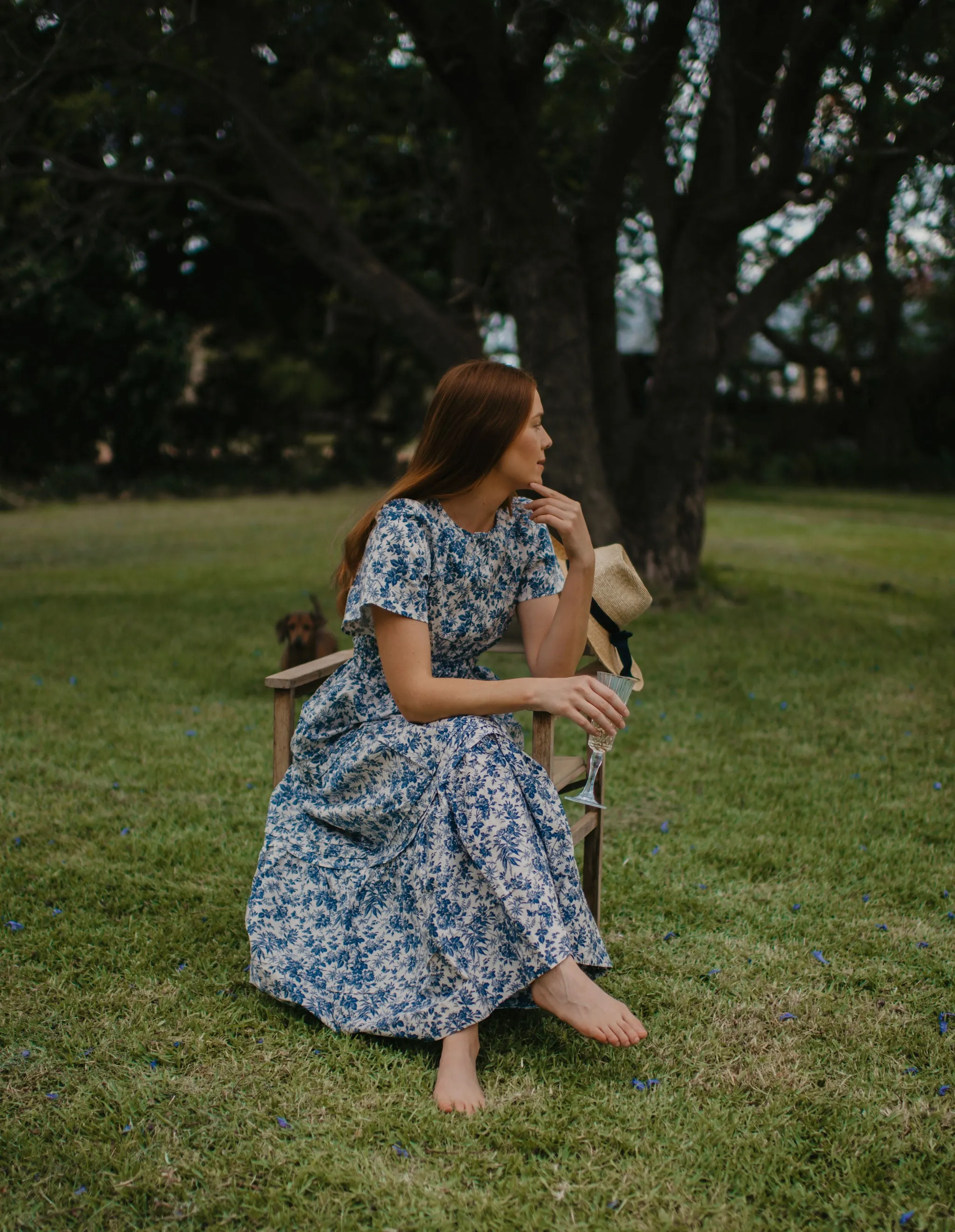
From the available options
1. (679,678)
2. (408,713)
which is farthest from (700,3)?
(408,713)

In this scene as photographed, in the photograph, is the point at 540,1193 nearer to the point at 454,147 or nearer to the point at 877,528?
the point at 454,147

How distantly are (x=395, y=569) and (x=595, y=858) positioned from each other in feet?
3.66

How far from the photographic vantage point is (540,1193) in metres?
1.97

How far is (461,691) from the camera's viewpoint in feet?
7.83

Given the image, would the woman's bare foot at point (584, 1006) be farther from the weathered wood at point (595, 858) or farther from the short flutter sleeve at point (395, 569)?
the short flutter sleeve at point (395, 569)

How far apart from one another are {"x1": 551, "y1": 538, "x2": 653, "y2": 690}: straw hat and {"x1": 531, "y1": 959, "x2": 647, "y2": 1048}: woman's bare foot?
76 cm

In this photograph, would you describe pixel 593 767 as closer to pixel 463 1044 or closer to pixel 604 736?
pixel 604 736

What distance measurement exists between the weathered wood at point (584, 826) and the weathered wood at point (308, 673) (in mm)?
741

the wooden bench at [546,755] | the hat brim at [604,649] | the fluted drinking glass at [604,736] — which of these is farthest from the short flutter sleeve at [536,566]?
the fluted drinking glass at [604,736]

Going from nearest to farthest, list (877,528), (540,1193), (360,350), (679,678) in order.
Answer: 1. (540,1193)
2. (679,678)
3. (877,528)
4. (360,350)

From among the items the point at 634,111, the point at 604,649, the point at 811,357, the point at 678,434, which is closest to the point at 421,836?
the point at 604,649

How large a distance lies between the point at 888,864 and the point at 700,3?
616 centimetres

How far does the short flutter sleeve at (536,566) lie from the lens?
2770 millimetres

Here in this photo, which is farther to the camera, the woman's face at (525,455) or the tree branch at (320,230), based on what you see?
the tree branch at (320,230)
